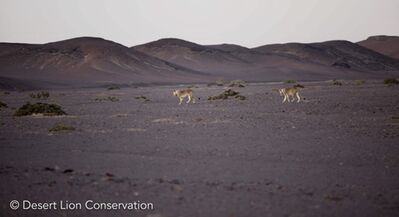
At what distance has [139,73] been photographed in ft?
297

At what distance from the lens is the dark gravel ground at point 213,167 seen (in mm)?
6980

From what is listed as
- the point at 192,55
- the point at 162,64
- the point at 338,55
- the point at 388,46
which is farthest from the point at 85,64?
the point at 388,46

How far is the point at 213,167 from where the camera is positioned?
946 centimetres

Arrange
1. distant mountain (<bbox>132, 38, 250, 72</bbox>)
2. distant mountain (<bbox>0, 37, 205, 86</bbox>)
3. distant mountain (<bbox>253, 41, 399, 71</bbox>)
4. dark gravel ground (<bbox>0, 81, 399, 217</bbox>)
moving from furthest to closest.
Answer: distant mountain (<bbox>253, 41, 399, 71</bbox>) < distant mountain (<bbox>132, 38, 250, 72</bbox>) < distant mountain (<bbox>0, 37, 205, 86</bbox>) < dark gravel ground (<bbox>0, 81, 399, 217</bbox>)

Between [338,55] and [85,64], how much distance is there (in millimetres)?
88688

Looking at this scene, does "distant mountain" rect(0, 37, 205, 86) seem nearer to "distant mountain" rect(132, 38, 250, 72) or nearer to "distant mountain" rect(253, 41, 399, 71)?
"distant mountain" rect(132, 38, 250, 72)

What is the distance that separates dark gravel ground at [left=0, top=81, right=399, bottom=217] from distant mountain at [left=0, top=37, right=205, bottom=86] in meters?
66.4

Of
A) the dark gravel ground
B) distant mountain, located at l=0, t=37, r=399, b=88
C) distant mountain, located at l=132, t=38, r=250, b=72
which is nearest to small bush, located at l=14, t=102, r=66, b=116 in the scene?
the dark gravel ground

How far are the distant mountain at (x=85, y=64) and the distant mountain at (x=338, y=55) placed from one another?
53.3 meters

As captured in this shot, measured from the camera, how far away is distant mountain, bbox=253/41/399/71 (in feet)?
449

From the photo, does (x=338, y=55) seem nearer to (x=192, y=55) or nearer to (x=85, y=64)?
(x=192, y=55)

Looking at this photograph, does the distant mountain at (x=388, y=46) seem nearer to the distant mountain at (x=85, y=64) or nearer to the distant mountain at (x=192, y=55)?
the distant mountain at (x=192, y=55)

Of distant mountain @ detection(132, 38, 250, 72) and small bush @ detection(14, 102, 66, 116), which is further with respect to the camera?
distant mountain @ detection(132, 38, 250, 72)

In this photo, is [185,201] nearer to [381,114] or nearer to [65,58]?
[381,114]
